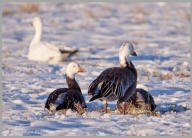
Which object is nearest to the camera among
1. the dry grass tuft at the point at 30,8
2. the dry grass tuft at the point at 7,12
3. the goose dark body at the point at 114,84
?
the goose dark body at the point at 114,84

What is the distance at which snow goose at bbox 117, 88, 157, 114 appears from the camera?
8.02 m

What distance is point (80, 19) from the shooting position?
19.5 metres

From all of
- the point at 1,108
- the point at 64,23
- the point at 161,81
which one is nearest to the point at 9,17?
the point at 64,23

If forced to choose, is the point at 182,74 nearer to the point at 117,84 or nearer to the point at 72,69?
the point at 72,69

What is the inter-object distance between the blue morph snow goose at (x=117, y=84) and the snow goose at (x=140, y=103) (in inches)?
15.5

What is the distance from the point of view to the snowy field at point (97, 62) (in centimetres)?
660

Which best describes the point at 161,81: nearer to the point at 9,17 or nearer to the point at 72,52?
the point at 72,52

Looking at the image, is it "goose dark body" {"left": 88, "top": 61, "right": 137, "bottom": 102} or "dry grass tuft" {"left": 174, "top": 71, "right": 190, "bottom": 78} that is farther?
"dry grass tuft" {"left": 174, "top": 71, "right": 190, "bottom": 78}

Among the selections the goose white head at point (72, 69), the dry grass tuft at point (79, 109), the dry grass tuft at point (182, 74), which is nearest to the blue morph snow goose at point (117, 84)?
the dry grass tuft at point (79, 109)

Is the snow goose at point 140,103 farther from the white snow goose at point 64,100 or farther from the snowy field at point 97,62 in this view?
the white snow goose at point 64,100

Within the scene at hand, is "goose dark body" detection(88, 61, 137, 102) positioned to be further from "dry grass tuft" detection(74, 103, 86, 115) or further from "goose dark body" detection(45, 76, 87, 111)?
"goose dark body" detection(45, 76, 87, 111)

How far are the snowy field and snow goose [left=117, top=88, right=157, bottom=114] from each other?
0.21m

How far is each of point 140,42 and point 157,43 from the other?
63 cm

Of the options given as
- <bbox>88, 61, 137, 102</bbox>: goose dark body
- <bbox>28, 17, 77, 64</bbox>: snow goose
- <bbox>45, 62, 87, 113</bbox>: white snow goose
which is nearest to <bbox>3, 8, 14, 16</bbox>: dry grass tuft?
<bbox>28, 17, 77, 64</bbox>: snow goose
